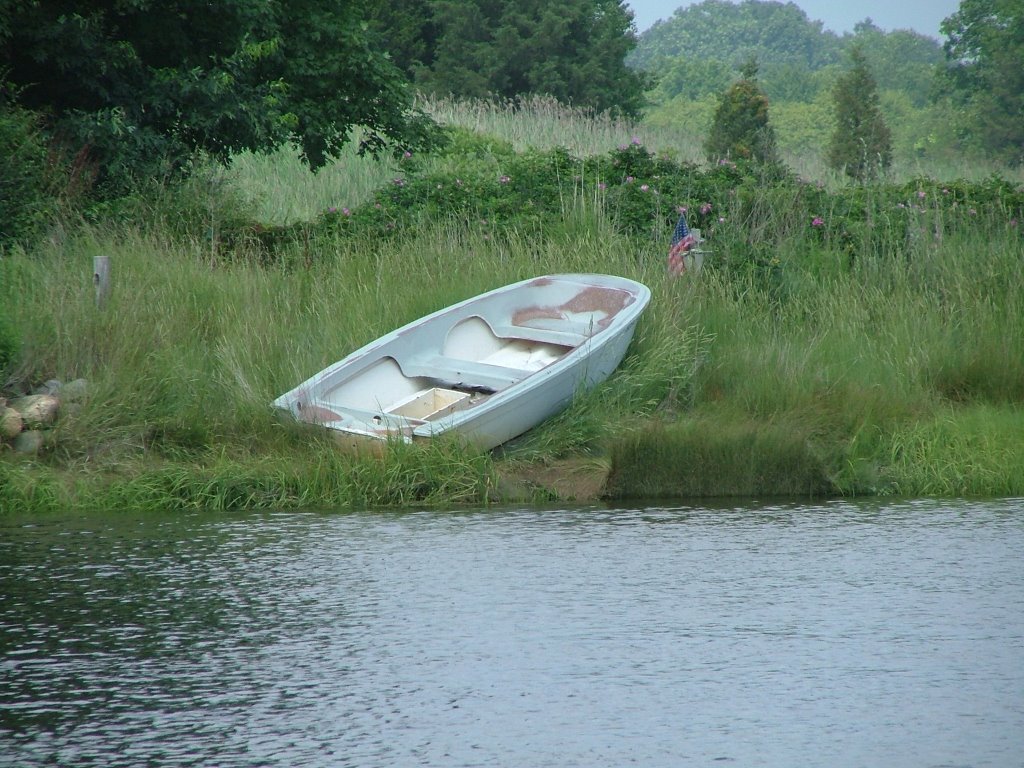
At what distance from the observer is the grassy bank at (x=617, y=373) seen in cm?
895

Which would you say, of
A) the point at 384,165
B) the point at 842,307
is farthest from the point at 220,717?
the point at 384,165

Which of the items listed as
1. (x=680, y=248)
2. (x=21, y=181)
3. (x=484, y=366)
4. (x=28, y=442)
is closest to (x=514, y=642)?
(x=28, y=442)

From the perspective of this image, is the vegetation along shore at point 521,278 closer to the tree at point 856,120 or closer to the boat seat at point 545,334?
the boat seat at point 545,334

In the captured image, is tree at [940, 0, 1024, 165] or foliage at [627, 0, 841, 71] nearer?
tree at [940, 0, 1024, 165]

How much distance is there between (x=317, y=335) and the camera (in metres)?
10.7

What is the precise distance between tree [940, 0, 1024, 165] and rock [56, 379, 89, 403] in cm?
4494

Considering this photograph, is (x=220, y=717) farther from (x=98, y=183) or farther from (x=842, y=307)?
(x=98, y=183)

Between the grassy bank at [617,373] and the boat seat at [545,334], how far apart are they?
45 centimetres

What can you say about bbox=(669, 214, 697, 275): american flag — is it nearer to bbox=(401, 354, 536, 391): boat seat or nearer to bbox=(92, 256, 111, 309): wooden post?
bbox=(401, 354, 536, 391): boat seat

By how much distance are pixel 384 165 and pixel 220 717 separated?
60.5 ft

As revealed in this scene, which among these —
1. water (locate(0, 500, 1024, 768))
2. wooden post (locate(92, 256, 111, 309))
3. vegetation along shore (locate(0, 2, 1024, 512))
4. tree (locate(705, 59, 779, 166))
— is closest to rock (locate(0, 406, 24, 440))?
vegetation along shore (locate(0, 2, 1024, 512))

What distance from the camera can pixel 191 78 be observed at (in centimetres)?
1473

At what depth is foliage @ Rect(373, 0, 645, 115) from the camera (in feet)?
130

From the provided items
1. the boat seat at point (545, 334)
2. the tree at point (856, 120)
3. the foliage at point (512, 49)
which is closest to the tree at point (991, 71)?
the tree at point (856, 120)
